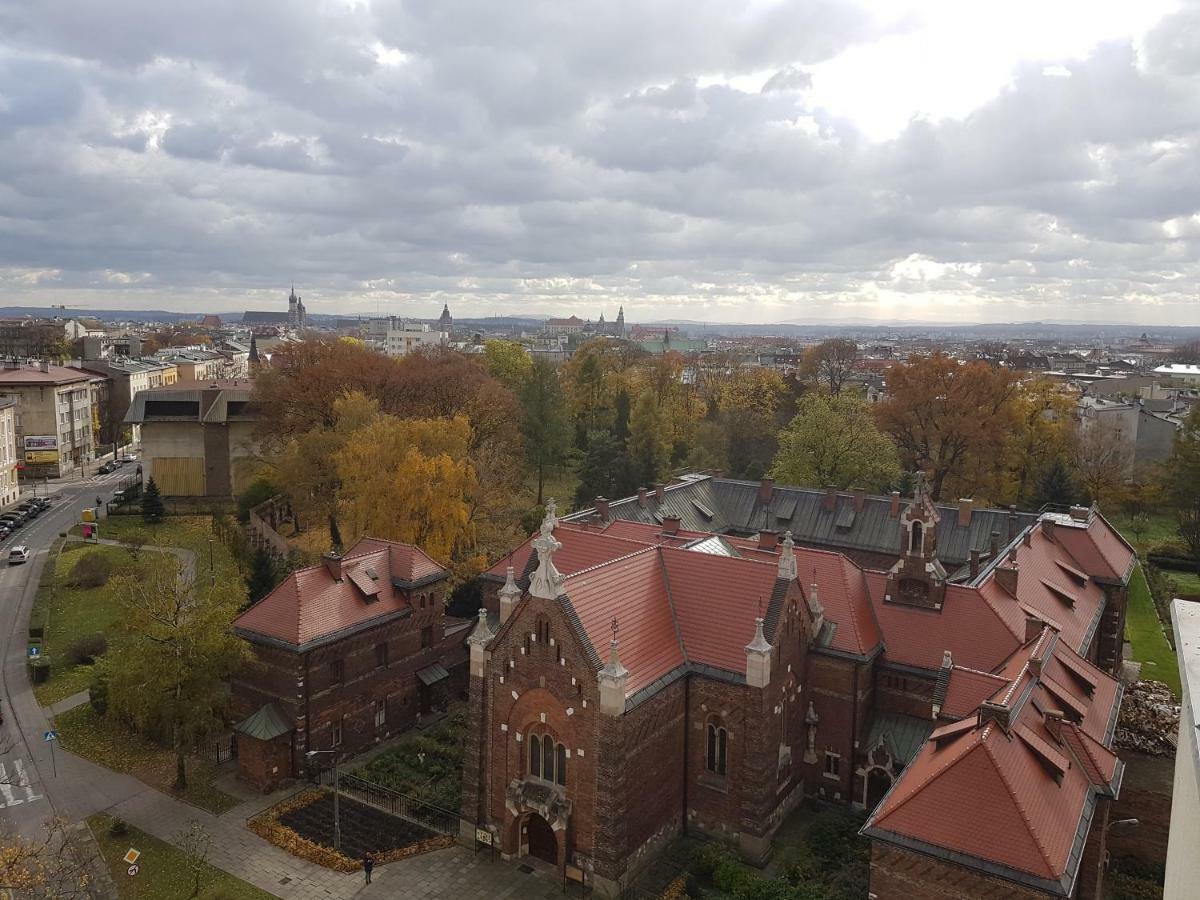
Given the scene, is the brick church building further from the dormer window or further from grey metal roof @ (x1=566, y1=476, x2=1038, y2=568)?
grey metal roof @ (x1=566, y1=476, x2=1038, y2=568)

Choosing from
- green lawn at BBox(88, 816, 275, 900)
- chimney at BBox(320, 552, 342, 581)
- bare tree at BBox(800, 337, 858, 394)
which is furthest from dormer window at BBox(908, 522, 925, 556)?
bare tree at BBox(800, 337, 858, 394)

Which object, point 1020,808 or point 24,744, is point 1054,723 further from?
point 24,744

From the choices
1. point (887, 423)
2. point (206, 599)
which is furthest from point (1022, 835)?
→ point (887, 423)

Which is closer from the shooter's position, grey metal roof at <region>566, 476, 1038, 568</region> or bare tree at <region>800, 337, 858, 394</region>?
grey metal roof at <region>566, 476, 1038, 568</region>

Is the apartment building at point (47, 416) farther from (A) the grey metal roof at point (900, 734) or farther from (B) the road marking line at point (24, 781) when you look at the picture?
(A) the grey metal roof at point (900, 734)

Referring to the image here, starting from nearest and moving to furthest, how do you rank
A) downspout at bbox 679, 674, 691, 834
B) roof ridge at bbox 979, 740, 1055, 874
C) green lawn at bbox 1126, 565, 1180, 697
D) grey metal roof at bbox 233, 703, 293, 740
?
roof ridge at bbox 979, 740, 1055, 874 < downspout at bbox 679, 674, 691, 834 < grey metal roof at bbox 233, 703, 293, 740 < green lawn at bbox 1126, 565, 1180, 697

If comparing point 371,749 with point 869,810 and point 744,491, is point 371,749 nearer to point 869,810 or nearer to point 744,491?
point 869,810

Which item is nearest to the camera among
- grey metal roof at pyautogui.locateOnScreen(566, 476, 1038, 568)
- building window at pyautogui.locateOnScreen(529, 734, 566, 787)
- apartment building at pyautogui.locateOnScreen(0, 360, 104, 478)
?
building window at pyautogui.locateOnScreen(529, 734, 566, 787)
